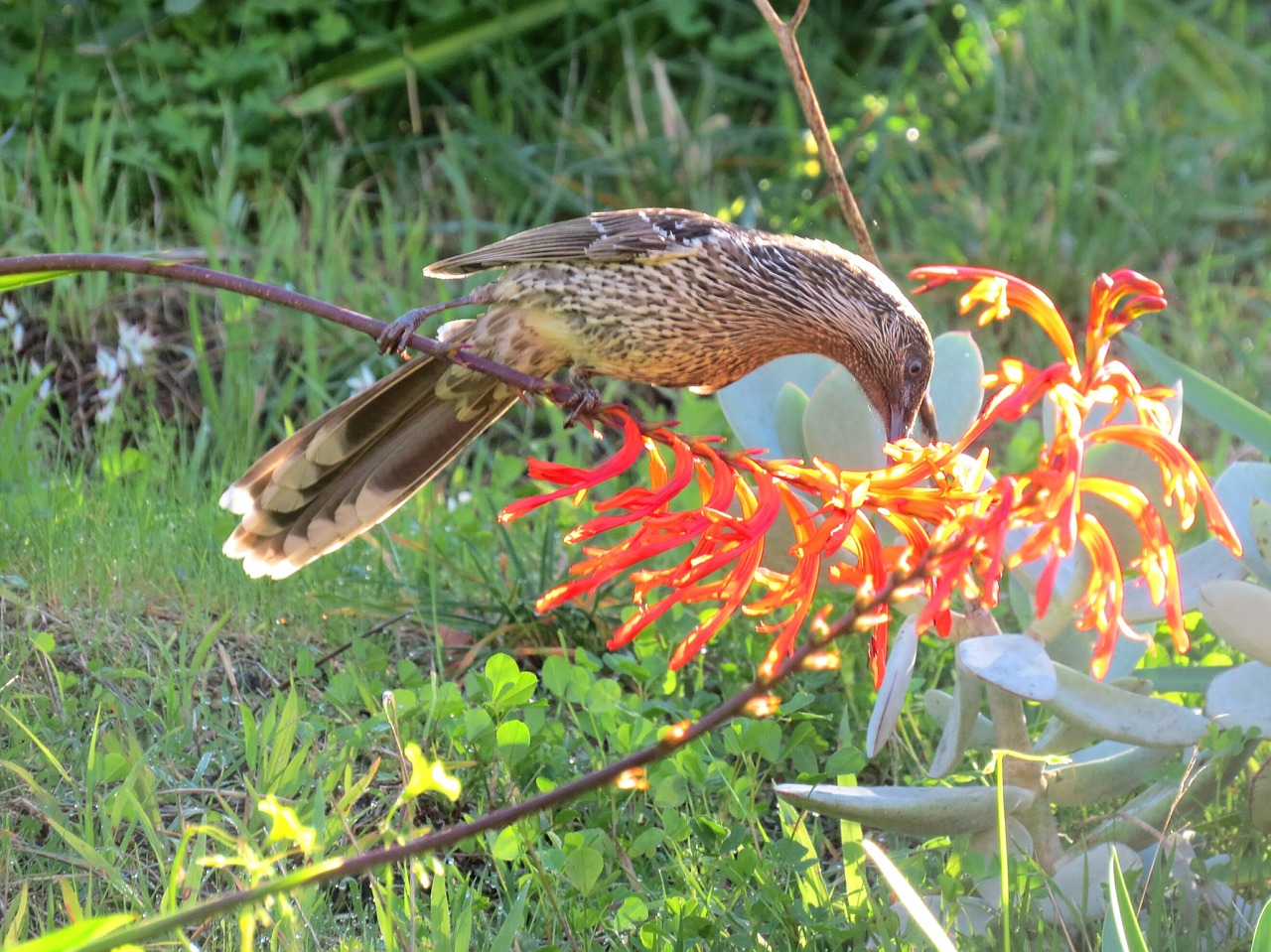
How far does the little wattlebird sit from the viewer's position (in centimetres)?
326

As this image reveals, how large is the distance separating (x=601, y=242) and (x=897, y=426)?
2.68 feet

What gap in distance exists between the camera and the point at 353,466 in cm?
335

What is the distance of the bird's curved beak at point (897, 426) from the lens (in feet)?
10.6

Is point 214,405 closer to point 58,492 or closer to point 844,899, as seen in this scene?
point 58,492

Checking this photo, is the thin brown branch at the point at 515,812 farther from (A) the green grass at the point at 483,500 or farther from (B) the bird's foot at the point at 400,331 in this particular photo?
(B) the bird's foot at the point at 400,331

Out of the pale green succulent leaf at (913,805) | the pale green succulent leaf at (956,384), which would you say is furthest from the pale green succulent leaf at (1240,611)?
the pale green succulent leaf at (956,384)

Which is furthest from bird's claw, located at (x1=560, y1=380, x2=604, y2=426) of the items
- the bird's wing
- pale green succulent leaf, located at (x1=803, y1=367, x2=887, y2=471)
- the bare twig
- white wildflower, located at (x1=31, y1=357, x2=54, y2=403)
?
white wildflower, located at (x1=31, y1=357, x2=54, y2=403)

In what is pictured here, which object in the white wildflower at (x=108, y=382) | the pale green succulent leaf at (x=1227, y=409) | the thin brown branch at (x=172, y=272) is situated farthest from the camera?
the white wildflower at (x=108, y=382)

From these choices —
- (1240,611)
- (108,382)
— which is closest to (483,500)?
(108,382)

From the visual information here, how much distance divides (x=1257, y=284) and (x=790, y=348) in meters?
3.25

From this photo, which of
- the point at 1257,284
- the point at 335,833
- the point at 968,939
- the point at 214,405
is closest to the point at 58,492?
the point at 214,405

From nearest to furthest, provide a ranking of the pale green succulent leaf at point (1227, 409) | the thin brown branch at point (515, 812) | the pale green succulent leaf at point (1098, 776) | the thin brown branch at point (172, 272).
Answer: the thin brown branch at point (515, 812)
the thin brown branch at point (172, 272)
the pale green succulent leaf at point (1098, 776)
the pale green succulent leaf at point (1227, 409)

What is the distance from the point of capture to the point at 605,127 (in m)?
6.45

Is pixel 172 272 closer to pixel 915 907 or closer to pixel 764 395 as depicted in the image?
pixel 915 907
